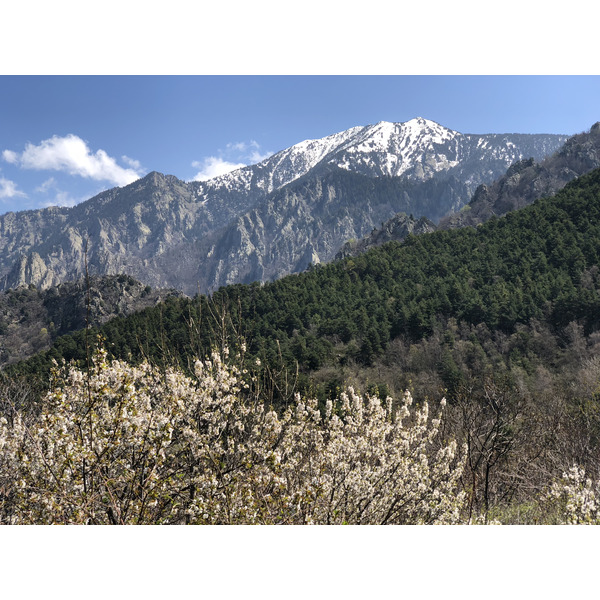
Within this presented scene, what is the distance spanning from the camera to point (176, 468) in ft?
15.2

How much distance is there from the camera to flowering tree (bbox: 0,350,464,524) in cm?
399

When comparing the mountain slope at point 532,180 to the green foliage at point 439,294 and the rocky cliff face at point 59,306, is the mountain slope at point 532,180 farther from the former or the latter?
the rocky cliff face at point 59,306

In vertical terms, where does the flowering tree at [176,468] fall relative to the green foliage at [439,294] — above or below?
below

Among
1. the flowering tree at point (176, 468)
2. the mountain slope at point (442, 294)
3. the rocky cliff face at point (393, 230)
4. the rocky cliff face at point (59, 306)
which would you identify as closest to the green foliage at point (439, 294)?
the mountain slope at point (442, 294)

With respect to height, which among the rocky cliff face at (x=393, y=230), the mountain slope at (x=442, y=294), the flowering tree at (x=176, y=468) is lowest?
the flowering tree at (x=176, y=468)

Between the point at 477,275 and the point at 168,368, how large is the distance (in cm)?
5761

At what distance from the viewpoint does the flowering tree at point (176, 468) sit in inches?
157

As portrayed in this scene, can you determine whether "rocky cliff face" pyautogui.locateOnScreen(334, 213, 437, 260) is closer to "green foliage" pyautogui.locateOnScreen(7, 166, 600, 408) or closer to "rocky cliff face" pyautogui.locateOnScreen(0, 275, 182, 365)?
"rocky cliff face" pyautogui.locateOnScreen(0, 275, 182, 365)

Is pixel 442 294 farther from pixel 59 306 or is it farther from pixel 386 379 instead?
pixel 59 306

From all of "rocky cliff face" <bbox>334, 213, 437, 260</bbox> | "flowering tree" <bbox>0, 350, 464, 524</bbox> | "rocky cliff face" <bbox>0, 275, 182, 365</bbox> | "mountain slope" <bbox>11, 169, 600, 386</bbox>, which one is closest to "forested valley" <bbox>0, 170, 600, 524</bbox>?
"flowering tree" <bbox>0, 350, 464, 524</bbox>

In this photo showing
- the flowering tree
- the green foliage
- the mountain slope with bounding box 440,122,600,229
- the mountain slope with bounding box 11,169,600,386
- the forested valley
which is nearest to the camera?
the flowering tree

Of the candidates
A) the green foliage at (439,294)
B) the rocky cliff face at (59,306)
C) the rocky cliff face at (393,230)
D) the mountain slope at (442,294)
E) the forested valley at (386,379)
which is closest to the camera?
the forested valley at (386,379)

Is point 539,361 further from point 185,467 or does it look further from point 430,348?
point 185,467

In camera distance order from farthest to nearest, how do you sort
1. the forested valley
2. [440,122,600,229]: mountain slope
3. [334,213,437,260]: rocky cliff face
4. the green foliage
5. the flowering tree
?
1. [334,213,437,260]: rocky cliff face
2. [440,122,600,229]: mountain slope
3. the green foliage
4. the forested valley
5. the flowering tree
